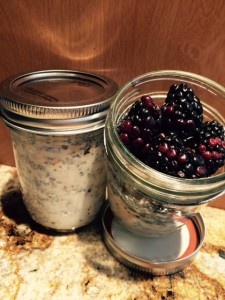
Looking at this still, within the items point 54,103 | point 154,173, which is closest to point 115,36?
point 54,103

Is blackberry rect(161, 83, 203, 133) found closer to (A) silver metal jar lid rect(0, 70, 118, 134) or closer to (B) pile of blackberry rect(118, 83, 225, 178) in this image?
(B) pile of blackberry rect(118, 83, 225, 178)

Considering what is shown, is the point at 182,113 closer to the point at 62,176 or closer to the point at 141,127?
the point at 141,127

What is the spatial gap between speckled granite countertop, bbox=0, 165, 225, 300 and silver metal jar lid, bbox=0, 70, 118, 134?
0.82ft

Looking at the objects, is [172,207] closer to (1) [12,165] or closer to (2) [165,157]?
(2) [165,157]

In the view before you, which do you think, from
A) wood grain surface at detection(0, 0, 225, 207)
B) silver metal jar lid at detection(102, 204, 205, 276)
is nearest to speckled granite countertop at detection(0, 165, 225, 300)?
silver metal jar lid at detection(102, 204, 205, 276)

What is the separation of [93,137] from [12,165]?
1.25 feet

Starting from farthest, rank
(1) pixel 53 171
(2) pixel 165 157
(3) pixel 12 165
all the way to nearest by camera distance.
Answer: (3) pixel 12 165 → (1) pixel 53 171 → (2) pixel 165 157

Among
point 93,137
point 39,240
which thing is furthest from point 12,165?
point 93,137

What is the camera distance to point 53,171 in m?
0.57

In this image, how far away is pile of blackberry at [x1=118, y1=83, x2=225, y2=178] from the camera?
47 centimetres

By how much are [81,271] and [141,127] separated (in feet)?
0.96

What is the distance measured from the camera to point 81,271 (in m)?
0.59

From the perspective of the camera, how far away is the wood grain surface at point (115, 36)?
596 mm

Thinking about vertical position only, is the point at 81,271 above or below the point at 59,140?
below
